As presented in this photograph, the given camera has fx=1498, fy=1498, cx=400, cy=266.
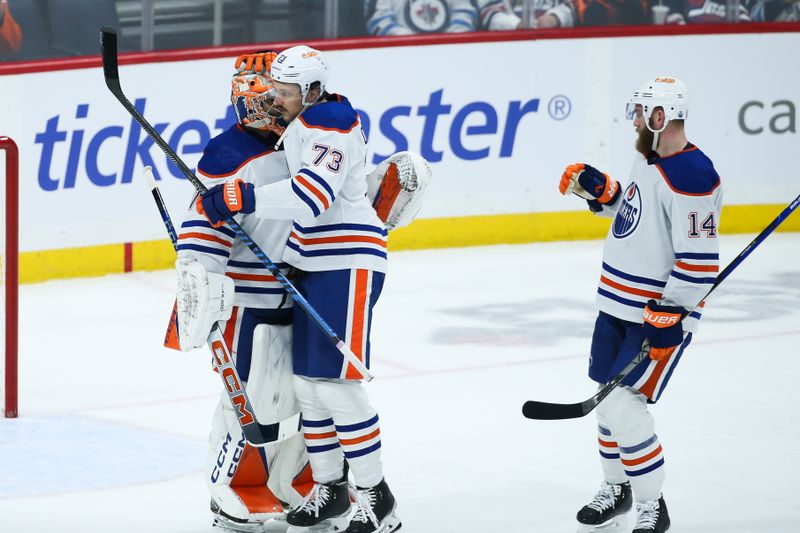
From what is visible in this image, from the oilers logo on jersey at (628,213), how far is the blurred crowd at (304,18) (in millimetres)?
3652

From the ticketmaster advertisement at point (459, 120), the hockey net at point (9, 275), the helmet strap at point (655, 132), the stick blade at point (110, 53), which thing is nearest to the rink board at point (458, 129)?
the ticketmaster advertisement at point (459, 120)

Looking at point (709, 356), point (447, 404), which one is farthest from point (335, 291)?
point (709, 356)

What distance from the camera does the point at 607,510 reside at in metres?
3.66

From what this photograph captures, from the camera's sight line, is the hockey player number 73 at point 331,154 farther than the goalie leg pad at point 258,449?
No

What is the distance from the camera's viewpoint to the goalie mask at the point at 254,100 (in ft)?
11.3

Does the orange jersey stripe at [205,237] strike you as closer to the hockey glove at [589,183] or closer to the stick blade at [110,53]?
the stick blade at [110,53]

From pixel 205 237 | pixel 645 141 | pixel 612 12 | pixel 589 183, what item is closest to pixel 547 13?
pixel 612 12

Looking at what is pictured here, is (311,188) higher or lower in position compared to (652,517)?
higher

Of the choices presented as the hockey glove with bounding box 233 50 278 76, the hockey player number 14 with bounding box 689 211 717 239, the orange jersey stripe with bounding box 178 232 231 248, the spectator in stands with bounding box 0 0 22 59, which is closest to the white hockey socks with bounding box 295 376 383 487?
the orange jersey stripe with bounding box 178 232 231 248

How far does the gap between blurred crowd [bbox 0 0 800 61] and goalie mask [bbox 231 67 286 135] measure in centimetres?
325

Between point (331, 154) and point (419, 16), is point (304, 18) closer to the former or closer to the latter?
point (419, 16)

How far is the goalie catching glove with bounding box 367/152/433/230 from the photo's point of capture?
3605mm

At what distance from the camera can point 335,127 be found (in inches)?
132

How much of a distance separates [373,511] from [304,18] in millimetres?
4090
